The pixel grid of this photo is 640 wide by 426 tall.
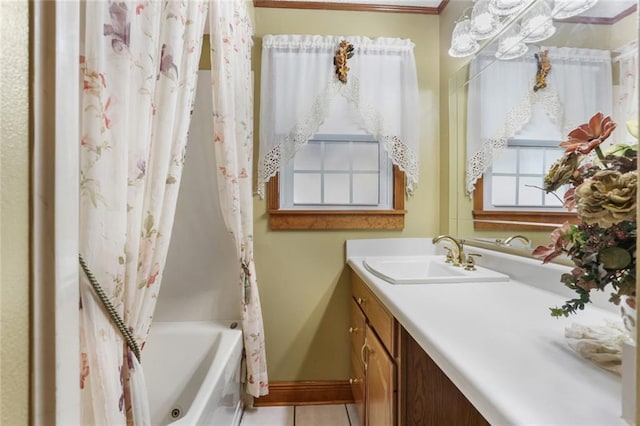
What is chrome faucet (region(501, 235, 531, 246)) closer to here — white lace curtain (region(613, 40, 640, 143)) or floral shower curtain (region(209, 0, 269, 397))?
white lace curtain (region(613, 40, 640, 143))

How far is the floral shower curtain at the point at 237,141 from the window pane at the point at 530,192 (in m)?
1.24

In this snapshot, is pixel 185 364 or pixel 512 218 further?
pixel 185 364

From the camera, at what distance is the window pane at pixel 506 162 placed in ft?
4.58

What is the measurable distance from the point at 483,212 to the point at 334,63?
119 cm

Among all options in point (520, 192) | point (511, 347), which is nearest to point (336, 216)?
point (520, 192)

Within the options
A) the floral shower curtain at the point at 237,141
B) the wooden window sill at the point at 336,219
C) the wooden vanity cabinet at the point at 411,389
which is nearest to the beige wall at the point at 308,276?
the wooden window sill at the point at 336,219

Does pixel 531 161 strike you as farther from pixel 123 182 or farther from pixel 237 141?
pixel 123 182

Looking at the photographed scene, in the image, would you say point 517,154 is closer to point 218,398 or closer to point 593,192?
point 593,192

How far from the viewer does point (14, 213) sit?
383 millimetres

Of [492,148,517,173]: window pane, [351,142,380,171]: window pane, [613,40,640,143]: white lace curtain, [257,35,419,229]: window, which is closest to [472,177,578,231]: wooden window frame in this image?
[492,148,517,173]: window pane

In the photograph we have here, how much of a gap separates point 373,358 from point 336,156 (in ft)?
3.95

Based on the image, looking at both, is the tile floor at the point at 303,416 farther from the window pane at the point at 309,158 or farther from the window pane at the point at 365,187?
the window pane at the point at 309,158

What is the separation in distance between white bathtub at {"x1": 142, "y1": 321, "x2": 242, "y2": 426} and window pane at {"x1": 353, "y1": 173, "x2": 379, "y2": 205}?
1062 mm

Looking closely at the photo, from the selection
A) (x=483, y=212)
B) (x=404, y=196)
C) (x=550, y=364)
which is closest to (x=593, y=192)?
(x=550, y=364)
